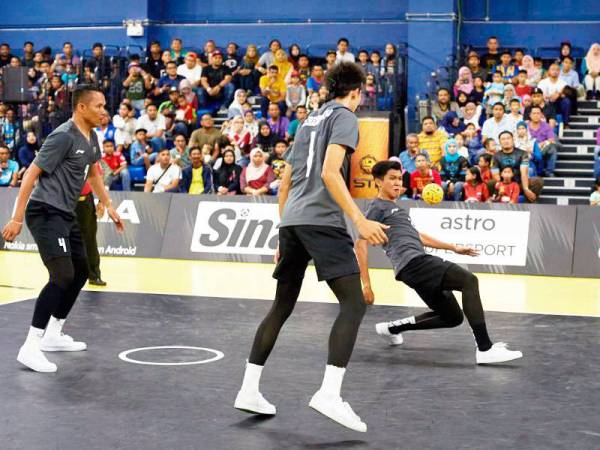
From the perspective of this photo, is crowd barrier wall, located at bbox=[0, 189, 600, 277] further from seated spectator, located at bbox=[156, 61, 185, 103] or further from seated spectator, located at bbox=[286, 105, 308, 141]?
seated spectator, located at bbox=[156, 61, 185, 103]

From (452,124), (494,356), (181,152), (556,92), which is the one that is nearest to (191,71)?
(181,152)

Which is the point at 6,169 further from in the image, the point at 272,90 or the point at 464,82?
the point at 464,82

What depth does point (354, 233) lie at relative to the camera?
14.6 metres

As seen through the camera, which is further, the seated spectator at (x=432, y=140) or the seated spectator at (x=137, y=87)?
the seated spectator at (x=137, y=87)

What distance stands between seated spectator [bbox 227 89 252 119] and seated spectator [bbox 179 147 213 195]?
308 centimetres

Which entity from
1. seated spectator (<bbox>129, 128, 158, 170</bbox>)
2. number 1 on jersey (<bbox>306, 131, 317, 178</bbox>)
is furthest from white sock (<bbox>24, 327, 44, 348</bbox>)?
seated spectator (<bbox>129, 128, 158, 170</bbox>)

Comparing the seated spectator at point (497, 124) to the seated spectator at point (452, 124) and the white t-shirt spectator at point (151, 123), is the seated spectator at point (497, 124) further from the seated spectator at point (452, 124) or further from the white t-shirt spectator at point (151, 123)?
the white t-shirt spectator at point (151, 123)

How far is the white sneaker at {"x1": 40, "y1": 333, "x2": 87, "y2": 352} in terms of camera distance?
25.1 feet

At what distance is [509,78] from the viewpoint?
64.5ft

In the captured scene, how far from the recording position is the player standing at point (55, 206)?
696 cm

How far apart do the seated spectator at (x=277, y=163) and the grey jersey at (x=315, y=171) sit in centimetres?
1040

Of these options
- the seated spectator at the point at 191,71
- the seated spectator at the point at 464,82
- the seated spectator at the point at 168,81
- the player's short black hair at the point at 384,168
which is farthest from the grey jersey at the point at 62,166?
the seated spectator at the point at 191,71

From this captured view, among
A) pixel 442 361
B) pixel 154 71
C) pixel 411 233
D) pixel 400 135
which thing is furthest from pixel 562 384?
pixel 154 71

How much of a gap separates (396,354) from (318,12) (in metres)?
17.5
